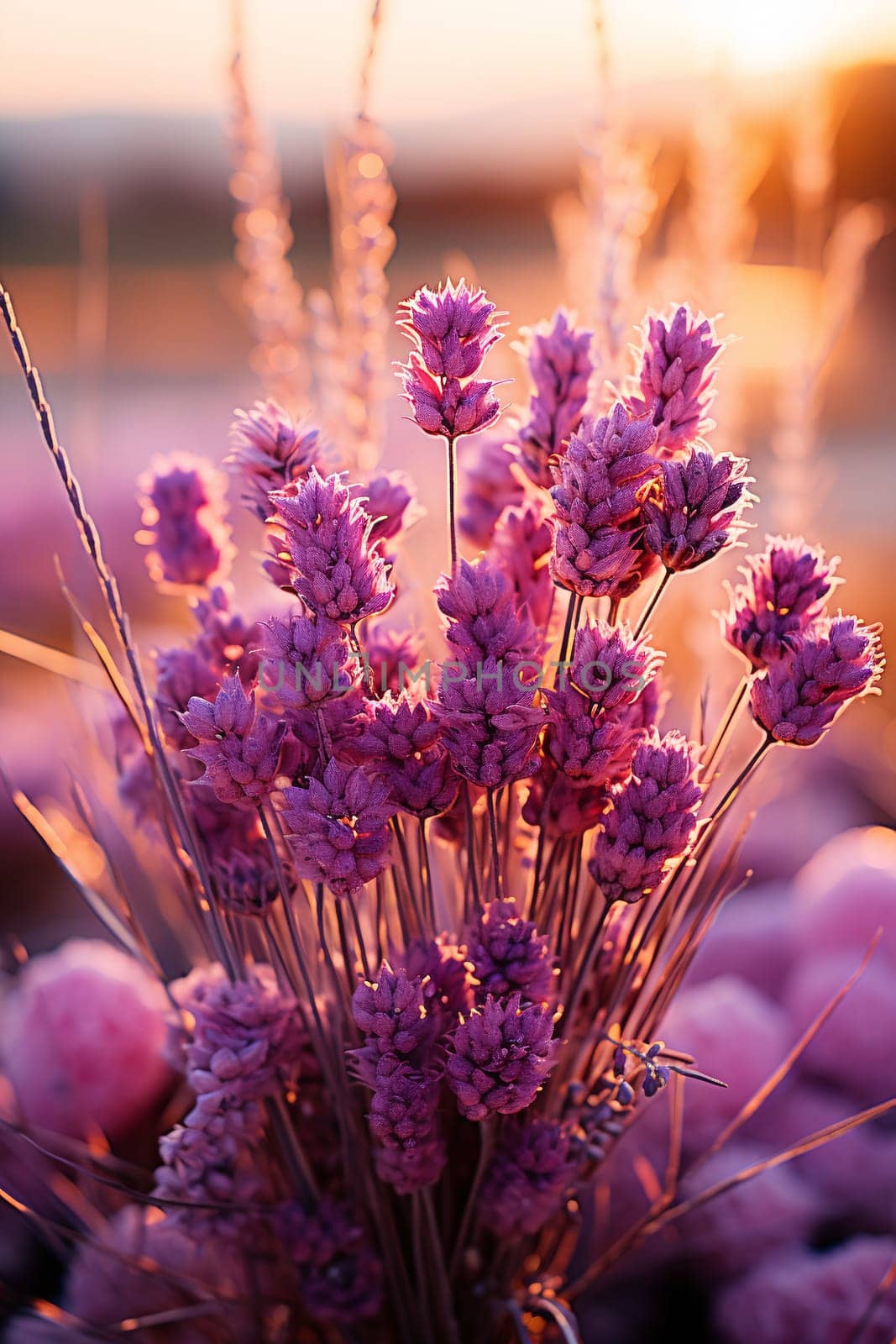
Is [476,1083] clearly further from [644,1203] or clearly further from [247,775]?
[644,1203]

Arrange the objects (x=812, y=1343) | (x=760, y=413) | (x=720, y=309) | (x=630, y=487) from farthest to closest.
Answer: (x=760, y=413)
(x=720, y=309)
(x=812, y=1343)
(x=630, y=487)

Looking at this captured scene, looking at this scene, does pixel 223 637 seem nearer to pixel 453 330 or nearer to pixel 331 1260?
pixel 453 330

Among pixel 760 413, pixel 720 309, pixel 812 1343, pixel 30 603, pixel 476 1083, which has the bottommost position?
pixel 812 1343

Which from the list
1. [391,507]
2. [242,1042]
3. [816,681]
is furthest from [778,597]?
[242,1042]

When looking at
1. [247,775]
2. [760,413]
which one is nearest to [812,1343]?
[247,775]

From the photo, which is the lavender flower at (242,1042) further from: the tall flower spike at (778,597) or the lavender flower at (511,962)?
the tall flower spike at (778,597)

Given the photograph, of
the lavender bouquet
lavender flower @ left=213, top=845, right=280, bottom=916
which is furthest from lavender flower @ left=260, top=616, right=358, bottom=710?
lavender flower @ left=213, top=845, right=280, bottom=916

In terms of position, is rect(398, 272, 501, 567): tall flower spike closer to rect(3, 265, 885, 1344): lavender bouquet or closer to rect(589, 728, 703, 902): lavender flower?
rect(3, 265, 885, 1344): lavender bouquet
